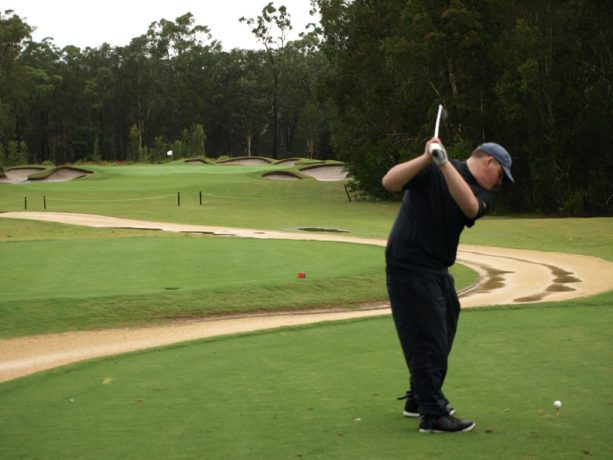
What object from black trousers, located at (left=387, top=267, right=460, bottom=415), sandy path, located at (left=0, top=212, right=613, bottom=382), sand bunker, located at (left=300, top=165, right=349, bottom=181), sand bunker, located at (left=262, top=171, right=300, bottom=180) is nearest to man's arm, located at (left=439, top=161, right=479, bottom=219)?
black trousers, located at (left=387, top=267, right=460, bottom=415)

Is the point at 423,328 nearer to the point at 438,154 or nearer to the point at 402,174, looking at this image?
the point at 402,174

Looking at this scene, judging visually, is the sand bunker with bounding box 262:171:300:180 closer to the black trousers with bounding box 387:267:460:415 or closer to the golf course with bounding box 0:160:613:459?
the golf course with bounding box 0:160:613:459

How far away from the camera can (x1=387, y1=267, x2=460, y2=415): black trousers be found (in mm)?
6320

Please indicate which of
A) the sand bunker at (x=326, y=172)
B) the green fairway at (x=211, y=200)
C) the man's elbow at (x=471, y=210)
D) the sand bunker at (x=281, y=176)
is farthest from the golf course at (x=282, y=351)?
the sand bunker at (x=326, y=172)

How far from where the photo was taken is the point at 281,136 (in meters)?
138

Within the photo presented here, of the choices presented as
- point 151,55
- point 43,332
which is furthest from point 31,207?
point 151,55

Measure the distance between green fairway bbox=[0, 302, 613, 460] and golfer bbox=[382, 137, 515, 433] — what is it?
0.83 ft

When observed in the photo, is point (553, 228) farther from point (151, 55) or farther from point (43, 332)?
point (151, 55)

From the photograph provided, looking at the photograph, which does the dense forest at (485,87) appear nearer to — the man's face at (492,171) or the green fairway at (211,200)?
the green fairway at (211,200)

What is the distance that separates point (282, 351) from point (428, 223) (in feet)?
14.8

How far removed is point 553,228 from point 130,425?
91.1 feet

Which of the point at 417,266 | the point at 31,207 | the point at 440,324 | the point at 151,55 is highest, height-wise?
the point at 151,55

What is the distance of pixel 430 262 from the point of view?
6316mm

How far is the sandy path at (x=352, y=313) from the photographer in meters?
12.9
